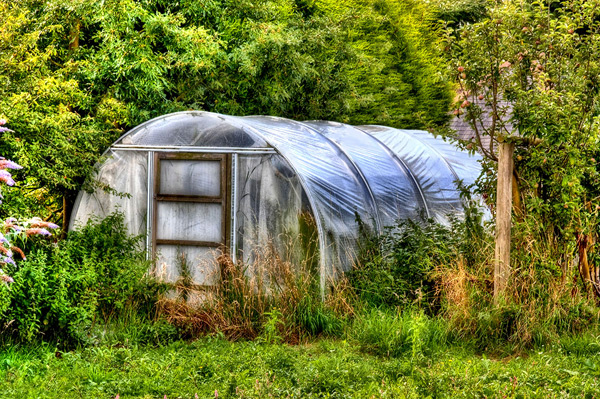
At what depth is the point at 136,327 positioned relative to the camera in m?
7.95

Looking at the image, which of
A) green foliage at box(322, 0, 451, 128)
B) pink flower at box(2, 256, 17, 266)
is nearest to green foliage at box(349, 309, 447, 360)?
pink flower at box(2, 256, 17, 266)

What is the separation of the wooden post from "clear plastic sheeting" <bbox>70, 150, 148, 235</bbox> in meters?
4.24

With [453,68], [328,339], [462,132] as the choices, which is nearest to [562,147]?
[453,68]

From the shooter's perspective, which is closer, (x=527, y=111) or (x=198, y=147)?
(x=527, y=111)

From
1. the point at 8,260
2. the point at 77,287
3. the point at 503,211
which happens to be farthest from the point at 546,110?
the point at 8,260

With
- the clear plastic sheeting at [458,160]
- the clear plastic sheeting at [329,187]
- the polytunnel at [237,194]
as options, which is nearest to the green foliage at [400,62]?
the clear plastic sheeting at [458,160]

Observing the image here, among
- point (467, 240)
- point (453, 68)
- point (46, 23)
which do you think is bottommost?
point (467, 240)

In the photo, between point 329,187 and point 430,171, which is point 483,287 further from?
→ point 430,171

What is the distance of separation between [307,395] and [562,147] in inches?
153

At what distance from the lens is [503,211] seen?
7.67 m

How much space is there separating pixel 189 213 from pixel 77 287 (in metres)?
1.99

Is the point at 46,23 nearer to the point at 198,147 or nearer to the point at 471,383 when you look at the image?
the point at 198,147

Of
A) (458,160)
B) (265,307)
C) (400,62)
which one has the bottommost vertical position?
(265,307)

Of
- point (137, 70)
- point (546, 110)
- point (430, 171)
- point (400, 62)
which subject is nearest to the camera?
point (546, 110)
